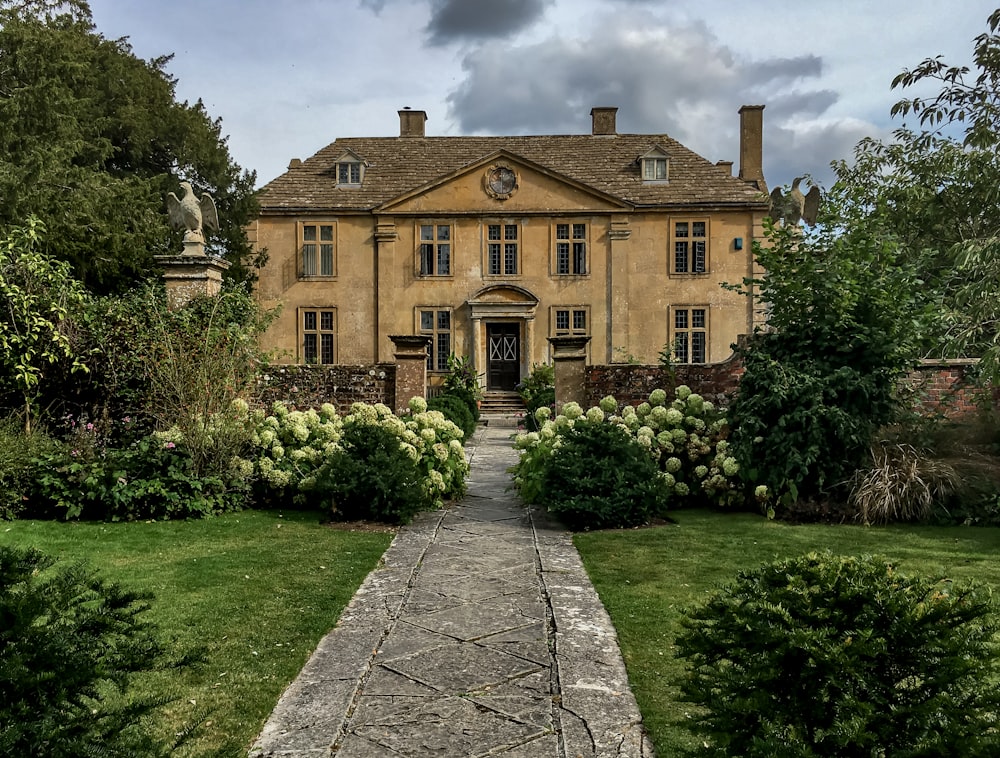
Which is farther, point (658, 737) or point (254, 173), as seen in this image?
point (254, 173)

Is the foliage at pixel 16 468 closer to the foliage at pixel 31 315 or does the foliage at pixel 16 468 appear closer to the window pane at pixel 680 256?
the foliage at pixel 31 315

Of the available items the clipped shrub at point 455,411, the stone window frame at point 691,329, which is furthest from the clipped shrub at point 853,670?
the stone window frame at point 691,329

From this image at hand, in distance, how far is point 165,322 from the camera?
1035 centimetres

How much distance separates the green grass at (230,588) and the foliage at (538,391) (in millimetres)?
9568

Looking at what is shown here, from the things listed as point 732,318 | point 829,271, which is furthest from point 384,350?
point 829,271

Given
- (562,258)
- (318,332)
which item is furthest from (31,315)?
(562,258)

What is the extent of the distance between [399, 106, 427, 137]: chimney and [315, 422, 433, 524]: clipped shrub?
24.1 m

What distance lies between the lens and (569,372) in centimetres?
1419

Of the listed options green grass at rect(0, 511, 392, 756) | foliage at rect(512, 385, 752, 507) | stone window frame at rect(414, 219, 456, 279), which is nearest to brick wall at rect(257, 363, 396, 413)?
green grass at rect(0, 511, 392, 756)

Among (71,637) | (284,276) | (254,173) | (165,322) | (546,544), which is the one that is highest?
(254,173)

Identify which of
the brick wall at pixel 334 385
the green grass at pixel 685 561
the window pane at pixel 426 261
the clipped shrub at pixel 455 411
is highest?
the window pane at pixel 426 261

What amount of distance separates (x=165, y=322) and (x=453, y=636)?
7.41 metres

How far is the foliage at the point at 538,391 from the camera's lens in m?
17.7

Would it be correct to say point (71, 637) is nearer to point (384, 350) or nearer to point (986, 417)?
point (986, 417)
